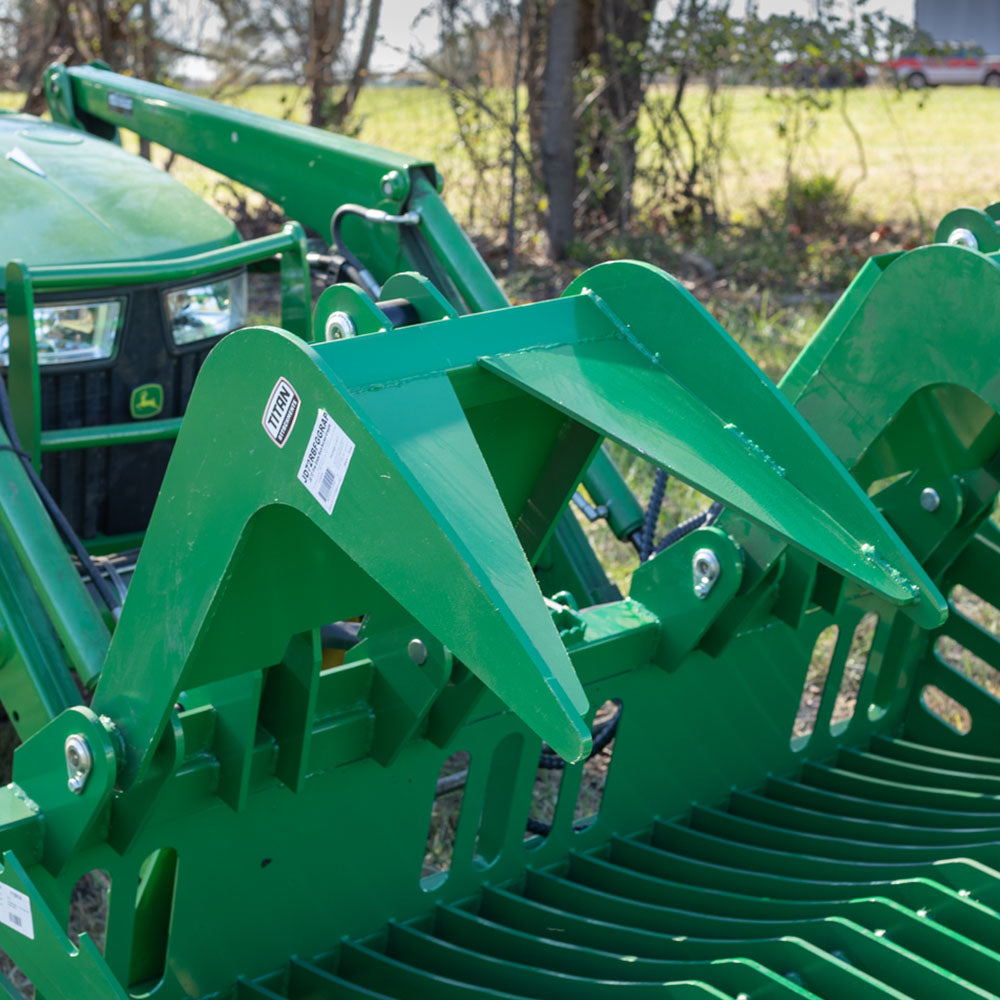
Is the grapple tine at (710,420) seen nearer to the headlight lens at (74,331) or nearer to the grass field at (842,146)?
the headlight lens at (74,331)

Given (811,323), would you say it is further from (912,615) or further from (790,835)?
(912,615)

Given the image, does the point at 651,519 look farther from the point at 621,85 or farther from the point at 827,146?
the point at 827,146

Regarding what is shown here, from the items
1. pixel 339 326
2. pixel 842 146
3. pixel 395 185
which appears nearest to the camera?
pixel 339 326

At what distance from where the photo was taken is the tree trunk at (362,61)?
8586mm

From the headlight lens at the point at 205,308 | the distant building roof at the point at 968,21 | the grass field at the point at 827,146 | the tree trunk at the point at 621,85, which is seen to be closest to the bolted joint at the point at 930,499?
the headlight lens at the point at 205,308

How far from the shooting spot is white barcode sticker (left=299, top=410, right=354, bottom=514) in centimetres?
136

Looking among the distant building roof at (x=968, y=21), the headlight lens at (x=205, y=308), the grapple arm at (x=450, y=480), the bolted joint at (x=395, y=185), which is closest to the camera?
the grapple arm at (x=450, y=480)

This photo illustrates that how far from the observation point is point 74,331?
2.57m

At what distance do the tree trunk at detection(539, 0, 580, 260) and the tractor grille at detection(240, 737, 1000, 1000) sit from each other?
5865 millimetres

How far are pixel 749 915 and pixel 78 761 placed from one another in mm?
1042

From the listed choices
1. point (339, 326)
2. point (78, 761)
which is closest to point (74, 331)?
point (339, 326)

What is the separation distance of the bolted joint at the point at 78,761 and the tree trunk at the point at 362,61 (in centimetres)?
743

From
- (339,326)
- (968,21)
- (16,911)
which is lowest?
(16,911)

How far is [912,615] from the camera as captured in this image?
154cm
